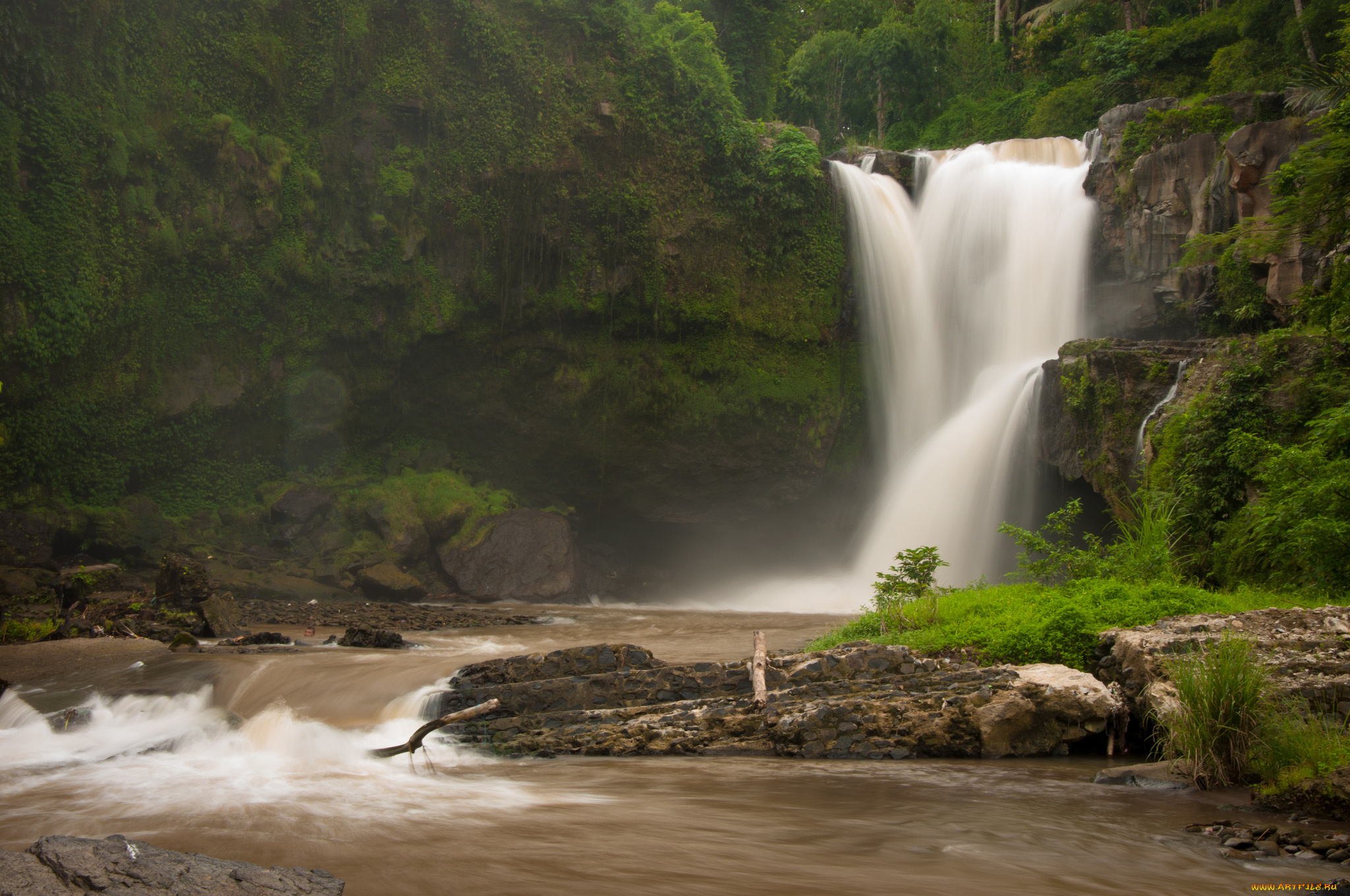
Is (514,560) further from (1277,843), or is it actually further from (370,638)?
(1277,843)

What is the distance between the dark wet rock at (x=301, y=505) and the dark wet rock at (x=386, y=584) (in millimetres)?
2307

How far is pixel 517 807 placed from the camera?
5.68 m

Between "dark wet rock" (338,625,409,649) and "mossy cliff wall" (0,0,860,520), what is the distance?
32.4 feet

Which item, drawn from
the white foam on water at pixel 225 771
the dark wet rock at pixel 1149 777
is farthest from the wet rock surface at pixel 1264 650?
the white foam on water at pixel 225 771

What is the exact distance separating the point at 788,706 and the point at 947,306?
15.7 meters

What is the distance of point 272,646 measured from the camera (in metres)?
10.3

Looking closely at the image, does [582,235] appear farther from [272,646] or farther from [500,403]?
[272,646]

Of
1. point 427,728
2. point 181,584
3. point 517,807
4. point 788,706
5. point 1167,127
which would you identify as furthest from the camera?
point 1167,127

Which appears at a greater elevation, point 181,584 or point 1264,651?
point 1264,651

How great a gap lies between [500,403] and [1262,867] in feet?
62.3

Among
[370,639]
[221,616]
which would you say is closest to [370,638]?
[370,639]

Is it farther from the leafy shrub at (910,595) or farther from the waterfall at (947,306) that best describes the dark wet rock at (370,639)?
the waterfall at (947,306)

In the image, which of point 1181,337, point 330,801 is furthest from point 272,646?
point 1181,337

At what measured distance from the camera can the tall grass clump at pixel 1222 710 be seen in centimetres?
534
